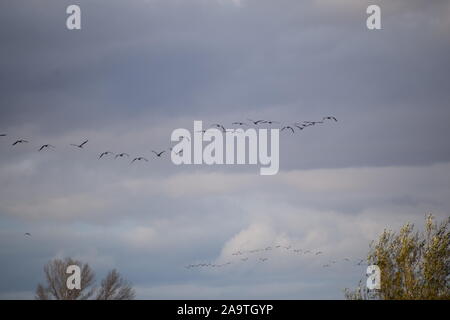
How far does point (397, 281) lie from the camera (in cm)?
6172

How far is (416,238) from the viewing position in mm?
63625
